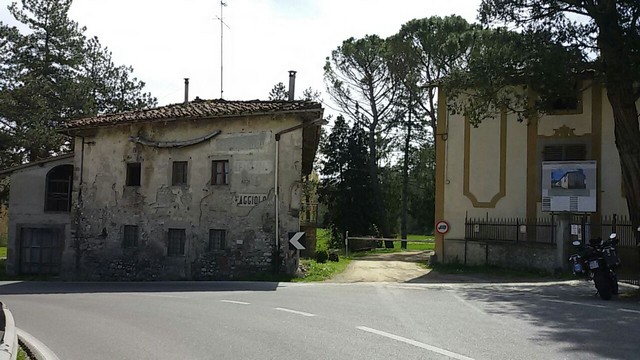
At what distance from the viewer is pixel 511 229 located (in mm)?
23641

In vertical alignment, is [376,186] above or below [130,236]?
above

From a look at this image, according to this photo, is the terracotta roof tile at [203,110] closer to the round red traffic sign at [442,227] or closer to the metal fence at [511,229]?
the round red traffic sign at [442,227]

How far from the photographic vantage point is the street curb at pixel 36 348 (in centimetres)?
792

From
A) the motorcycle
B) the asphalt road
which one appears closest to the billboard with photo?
the asphalt road

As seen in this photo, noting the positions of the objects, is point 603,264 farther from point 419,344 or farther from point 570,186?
point 570,186

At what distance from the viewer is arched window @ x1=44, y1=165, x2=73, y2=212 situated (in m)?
27.5

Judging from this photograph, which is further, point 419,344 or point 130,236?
point 130,236

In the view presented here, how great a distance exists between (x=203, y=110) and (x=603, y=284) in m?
15.9

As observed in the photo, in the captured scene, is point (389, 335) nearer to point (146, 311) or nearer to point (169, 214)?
point (146, 311)

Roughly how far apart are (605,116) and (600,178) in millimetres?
2369

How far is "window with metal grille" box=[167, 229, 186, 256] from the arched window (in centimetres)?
707

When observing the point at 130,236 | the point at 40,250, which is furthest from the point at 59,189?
the point at 130,236

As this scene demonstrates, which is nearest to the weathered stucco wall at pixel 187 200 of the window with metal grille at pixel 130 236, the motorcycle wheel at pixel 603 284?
the window with metal grille at pixel 130 236

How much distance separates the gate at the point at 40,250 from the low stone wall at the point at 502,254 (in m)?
17.3
